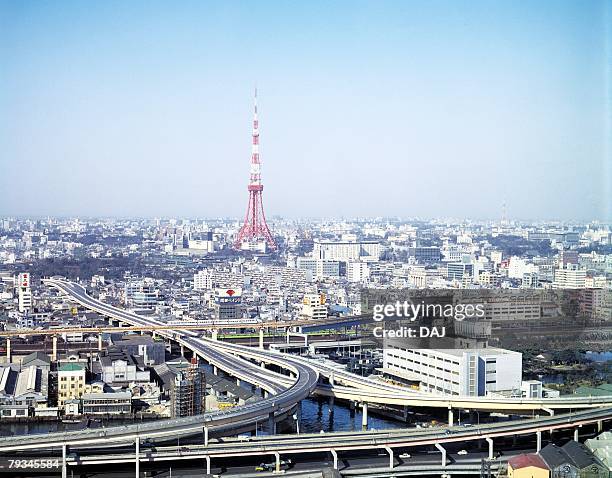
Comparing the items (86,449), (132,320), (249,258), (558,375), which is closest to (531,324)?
(558,375)

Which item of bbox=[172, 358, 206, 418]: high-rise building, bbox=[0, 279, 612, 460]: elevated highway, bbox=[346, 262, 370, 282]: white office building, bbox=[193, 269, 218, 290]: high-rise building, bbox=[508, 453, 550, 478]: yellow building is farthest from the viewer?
bbox=[346, 262, 370, 282]: white office building

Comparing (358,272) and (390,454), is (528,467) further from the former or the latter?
(358,272)

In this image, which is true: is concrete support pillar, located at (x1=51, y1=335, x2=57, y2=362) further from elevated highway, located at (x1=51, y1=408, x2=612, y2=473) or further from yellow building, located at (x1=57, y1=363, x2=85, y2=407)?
elevated highway, located at (x1=51, y1=408, x2=612, y2=473)

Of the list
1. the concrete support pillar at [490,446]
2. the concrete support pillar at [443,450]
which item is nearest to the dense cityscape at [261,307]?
the concrete support pillar at [490,446]

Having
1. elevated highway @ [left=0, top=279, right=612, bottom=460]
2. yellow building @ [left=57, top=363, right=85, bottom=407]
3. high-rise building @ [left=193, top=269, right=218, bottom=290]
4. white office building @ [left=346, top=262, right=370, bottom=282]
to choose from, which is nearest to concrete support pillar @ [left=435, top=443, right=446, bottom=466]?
elevated highway @ [left=0, top=279, right=612, bottom=460]

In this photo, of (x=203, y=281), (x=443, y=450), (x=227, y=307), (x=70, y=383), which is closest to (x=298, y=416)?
(x=443, y=450)

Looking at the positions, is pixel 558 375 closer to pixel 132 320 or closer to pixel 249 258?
pixel 132 320

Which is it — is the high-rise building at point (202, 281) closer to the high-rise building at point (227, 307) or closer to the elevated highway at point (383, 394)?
the high-rise building at point (227, 307)
